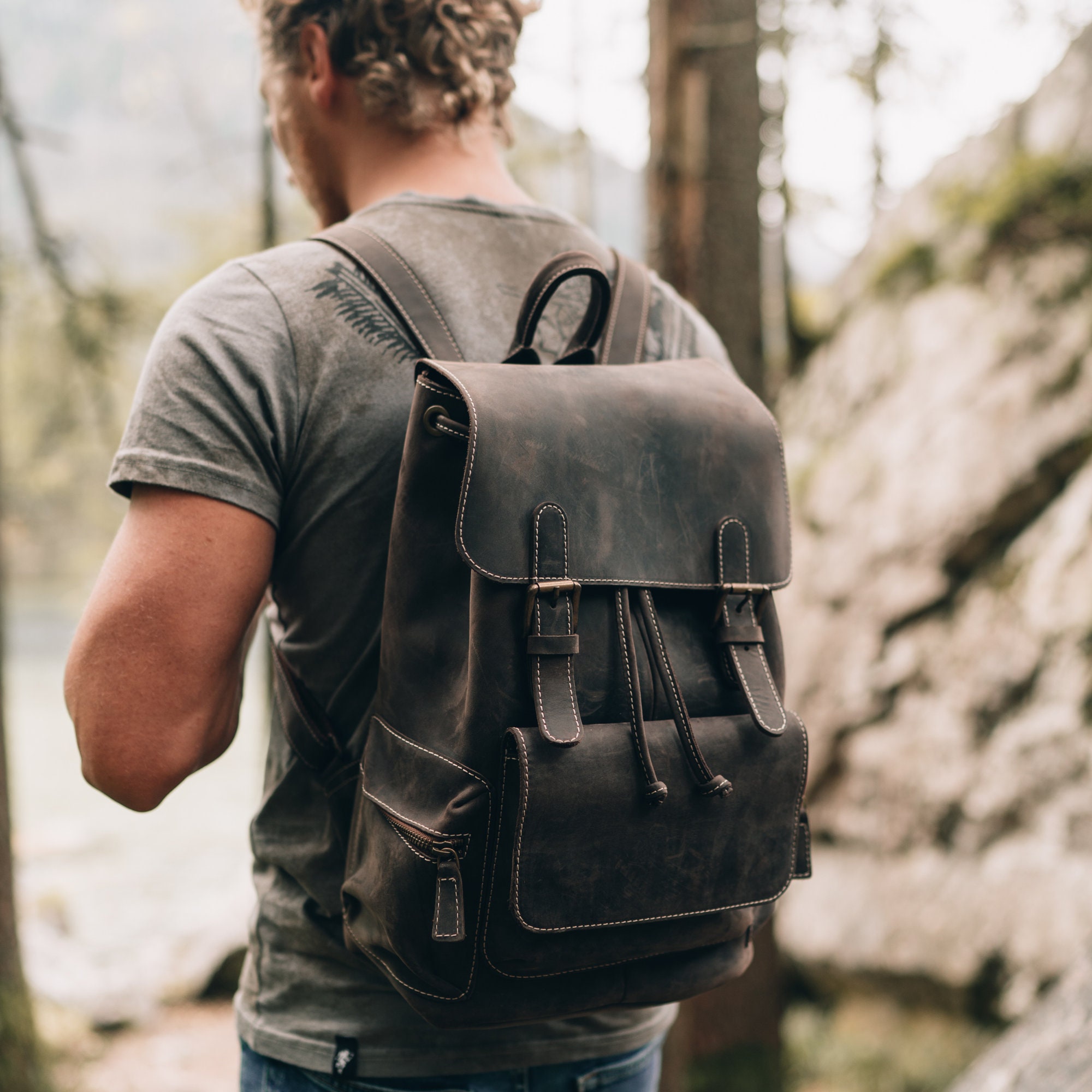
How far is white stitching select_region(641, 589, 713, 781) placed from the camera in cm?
112

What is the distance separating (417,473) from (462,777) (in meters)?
0.33

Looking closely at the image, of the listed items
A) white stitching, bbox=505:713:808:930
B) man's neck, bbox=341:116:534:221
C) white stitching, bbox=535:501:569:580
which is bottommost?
white stitching, bbox=505:713:808:930

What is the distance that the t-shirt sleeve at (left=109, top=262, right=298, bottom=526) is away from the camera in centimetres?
111

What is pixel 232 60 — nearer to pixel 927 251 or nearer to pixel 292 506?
pixel 927 251

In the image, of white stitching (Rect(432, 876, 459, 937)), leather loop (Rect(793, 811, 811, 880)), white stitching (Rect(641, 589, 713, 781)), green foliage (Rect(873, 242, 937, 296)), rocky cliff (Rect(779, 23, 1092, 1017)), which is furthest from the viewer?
green foliage (Rect(873, 242, 937, 296))

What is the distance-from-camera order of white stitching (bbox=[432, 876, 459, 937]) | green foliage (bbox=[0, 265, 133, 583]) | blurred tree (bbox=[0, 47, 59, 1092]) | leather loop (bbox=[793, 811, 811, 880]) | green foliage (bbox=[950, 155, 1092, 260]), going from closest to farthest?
white stitching (bbox=[432, 876, 459, 937]) < leather loop (bbox=[793, 811, 811, 880]) < blurred tree (bbox=[0, 47, 59, 1092]) < green foliage (bbox=[950, 155, 1092, 260]) < green foliage (bbox=[0, 265, 133, 583])

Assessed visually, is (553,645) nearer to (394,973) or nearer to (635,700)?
(635,700)

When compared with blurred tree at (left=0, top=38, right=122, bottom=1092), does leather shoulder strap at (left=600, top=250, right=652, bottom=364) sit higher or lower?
higher

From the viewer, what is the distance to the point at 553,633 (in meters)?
1.07

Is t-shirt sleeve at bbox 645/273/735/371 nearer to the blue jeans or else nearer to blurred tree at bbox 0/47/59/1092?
the blue jeans

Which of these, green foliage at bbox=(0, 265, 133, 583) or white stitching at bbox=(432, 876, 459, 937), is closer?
white stitching at bbox=(432, 876, 459, 937)

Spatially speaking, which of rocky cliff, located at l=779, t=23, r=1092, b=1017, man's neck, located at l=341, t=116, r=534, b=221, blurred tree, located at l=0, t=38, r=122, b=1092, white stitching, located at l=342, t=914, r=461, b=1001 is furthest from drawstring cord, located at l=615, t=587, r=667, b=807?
rocky cliff, located at l=779, t=23, r=1092, b=1017

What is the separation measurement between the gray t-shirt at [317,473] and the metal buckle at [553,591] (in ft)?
0.79

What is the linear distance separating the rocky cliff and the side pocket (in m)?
3.79
